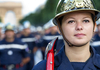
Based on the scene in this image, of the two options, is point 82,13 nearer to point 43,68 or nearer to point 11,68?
point 43,68

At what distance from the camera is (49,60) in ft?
7.66

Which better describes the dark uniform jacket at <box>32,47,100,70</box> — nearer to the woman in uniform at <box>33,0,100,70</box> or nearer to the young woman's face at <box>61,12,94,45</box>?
the woman in uniform at <box>33,0,100,70</box>

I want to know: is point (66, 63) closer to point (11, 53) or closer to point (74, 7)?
point (74, 7)

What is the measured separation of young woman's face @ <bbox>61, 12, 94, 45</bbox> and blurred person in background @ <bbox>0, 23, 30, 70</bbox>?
3944mm

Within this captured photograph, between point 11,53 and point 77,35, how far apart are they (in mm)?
4110

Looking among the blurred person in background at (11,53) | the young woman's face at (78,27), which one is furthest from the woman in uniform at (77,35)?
the blurred person in background at (11,53)

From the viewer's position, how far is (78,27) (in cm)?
229

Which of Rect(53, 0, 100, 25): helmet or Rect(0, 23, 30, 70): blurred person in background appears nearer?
Rect(53, 0, 100, 25): helmet

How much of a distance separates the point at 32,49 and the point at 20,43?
9.82 ft

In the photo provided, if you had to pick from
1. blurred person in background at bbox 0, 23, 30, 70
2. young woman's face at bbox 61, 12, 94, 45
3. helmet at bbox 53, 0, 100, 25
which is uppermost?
helmet at bbox 53, 0, 100, 25

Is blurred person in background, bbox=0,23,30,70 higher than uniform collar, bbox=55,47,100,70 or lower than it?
lower

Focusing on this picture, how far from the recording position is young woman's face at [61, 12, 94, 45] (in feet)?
7.59

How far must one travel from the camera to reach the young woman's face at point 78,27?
2314 millimetres

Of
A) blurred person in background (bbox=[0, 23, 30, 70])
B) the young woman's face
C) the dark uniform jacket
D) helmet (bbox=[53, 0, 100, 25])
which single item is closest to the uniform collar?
the dark uniform jacket
